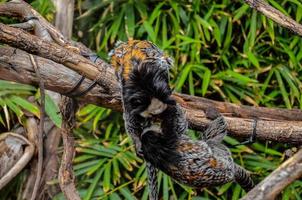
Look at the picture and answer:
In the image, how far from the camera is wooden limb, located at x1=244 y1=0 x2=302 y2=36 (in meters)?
1.42

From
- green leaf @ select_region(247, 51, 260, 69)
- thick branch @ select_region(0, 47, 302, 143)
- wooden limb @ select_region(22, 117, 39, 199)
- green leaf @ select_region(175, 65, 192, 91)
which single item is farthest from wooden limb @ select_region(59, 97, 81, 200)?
green leaf @ select_region(247, 51, 260, 69)

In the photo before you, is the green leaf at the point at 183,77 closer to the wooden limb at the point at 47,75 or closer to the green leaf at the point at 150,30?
the green leaf at the point at 150,30

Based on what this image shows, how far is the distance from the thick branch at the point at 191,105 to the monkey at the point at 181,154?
0.20m

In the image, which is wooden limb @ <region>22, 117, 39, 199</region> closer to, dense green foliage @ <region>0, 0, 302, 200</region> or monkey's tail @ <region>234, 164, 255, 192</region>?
dense green foliage @ <region>0, 0, 302, 200</region>

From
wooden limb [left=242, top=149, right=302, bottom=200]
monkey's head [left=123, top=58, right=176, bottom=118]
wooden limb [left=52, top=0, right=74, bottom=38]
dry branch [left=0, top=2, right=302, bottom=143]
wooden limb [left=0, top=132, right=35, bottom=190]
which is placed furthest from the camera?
wooden limb [left=52, top=0, right=74, bottom=38]

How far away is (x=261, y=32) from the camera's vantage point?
2389 mm

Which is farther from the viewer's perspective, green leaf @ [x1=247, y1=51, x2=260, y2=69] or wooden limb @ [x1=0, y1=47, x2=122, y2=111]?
green leaf @ [x1=247, y1=51, x2=260, y2=69]

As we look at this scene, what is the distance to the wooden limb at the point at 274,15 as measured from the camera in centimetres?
142

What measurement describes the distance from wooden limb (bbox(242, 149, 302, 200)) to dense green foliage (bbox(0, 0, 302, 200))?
1379 mm

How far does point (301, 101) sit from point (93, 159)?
826mm

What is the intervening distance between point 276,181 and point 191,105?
866 mm

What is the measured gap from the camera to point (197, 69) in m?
2.28

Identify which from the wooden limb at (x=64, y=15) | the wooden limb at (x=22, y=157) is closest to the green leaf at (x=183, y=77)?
the wooden limb at (x=64, y=15)

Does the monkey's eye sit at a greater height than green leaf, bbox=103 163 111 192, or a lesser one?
greater
